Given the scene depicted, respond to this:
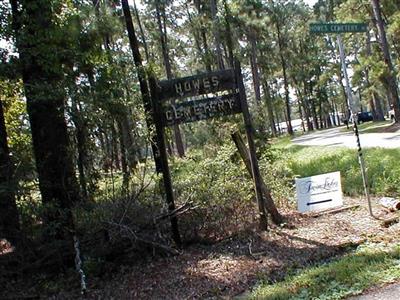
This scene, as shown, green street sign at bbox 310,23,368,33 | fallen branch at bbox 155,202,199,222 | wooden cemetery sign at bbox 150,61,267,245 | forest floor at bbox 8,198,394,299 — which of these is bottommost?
forest floor at bbox 8,198,394,299

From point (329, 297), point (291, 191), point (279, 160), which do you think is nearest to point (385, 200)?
point (291, 191)

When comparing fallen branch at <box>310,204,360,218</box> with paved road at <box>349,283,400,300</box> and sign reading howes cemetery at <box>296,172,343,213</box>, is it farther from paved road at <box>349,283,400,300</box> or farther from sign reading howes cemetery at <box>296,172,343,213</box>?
paved road at <box>349,283,400,300</box>

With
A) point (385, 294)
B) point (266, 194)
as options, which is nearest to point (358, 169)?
point (266, 194)

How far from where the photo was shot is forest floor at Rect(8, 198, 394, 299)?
538 cm

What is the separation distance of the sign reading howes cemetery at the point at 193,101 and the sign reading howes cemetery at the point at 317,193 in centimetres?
202

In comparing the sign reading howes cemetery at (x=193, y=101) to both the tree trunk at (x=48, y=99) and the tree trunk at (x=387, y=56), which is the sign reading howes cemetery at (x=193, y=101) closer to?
the tree trunk at (x=48, y=99)

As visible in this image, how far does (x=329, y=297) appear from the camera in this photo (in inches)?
165

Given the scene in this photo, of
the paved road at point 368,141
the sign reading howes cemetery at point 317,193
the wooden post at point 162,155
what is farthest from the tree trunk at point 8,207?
the paved road at point 368,141

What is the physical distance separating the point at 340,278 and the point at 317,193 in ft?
11.0

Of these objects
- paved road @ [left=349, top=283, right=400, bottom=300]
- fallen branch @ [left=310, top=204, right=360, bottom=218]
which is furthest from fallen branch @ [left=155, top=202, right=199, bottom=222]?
paved road @ [left=349, top=283, right=400, bottom=300]

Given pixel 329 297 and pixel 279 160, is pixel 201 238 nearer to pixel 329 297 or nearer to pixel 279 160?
pixel 329 297

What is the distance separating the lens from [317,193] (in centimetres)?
780

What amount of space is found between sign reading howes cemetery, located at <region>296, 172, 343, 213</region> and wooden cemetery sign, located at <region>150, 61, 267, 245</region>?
3.56 feet

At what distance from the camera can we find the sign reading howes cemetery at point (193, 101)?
6922mm
